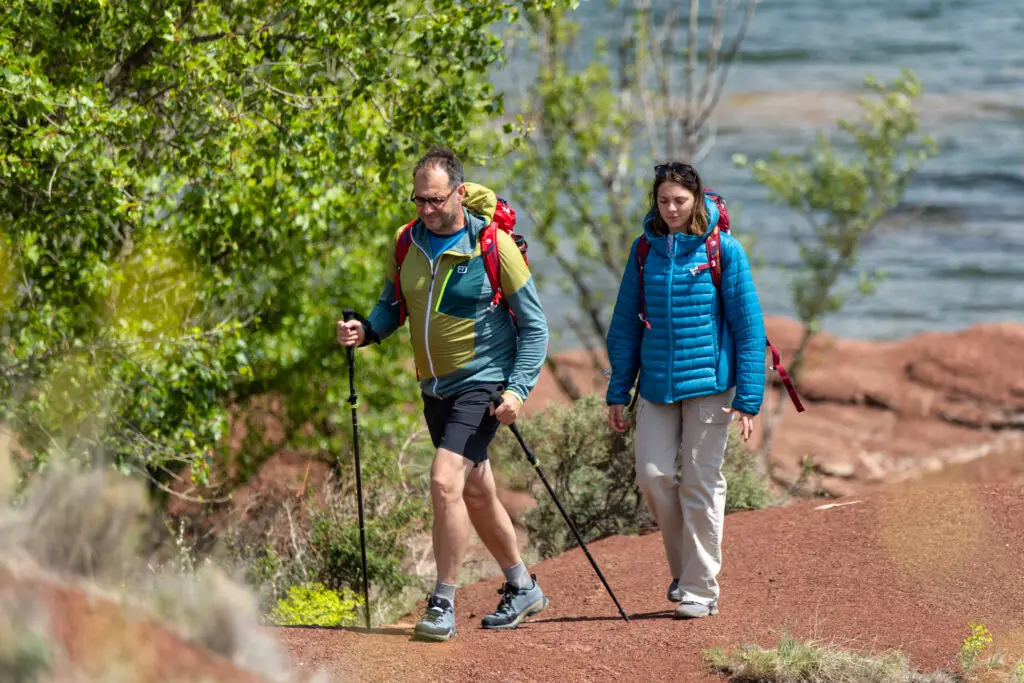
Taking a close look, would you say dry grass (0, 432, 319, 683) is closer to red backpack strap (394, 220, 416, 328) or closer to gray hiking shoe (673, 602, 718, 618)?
red backpack strap (394, 220, 416, 328)

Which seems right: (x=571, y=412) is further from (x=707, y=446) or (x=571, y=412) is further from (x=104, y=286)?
(x=104, y=286)

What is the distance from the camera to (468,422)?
18.6ft

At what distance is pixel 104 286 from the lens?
841 centimetres

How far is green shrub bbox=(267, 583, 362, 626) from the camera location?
6.88 meters

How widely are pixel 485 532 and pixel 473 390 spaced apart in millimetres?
757

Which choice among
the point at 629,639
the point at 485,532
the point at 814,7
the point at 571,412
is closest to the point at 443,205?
the point at 485,532

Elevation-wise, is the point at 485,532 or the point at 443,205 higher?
the point at 443,205

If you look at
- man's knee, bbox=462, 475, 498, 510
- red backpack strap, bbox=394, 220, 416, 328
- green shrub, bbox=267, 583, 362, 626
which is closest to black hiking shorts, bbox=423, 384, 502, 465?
man's knee, bbox=462, 475, 498, 510

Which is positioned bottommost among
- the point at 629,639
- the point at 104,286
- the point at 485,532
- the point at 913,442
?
the point at 913,442

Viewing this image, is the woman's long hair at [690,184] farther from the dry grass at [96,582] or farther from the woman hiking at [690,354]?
the dry grass at [96,582]

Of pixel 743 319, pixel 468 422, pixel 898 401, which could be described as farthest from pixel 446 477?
pixel 898 401

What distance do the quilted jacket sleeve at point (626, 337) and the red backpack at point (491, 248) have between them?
596 mm

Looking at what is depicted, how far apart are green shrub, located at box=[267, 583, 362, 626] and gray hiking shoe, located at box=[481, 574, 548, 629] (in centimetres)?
112

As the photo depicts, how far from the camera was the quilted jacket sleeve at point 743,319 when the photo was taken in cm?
602
